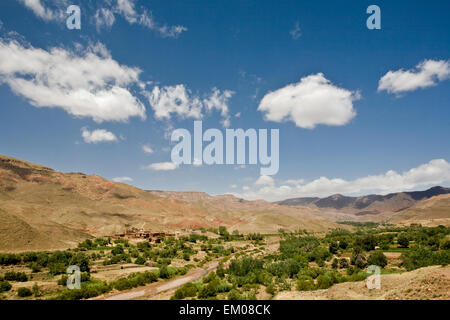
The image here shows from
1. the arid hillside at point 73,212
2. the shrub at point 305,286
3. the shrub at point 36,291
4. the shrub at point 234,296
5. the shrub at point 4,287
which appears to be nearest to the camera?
the shrub at point 234,296

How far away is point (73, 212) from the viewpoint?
8200 cm

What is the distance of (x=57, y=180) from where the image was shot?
360ft

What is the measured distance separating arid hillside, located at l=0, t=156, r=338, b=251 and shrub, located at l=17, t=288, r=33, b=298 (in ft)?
109

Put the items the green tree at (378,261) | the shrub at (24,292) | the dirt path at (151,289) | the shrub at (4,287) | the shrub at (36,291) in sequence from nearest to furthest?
the shrub at (24,292), the shrub at (36,291), the dirt path at (151,289), the shrub at (4,287), the green tree at (378,261)

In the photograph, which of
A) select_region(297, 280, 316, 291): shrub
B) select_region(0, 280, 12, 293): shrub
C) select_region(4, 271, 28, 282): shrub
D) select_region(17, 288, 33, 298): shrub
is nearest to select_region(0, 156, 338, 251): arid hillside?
select_region(4, 271, 28, 282): shrub

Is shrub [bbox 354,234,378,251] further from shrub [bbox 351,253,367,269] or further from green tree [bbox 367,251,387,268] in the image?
green tree [bbox 367,251,387,268]

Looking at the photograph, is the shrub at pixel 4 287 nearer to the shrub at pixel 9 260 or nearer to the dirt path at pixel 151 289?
the dirt path at pixel 151 289

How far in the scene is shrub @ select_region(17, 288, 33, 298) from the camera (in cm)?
1998

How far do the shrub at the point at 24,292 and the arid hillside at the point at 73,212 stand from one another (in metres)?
33.1

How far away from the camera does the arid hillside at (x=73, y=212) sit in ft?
168

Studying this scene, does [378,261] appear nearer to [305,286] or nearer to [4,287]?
[305,286]

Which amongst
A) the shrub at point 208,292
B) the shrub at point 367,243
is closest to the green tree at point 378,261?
the shrub at point 367,243
